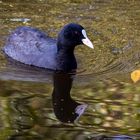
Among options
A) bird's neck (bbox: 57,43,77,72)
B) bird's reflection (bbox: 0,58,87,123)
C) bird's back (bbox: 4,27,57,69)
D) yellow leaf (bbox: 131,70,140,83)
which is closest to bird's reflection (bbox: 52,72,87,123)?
bird's reflection (bbox: 0,58,87,123)

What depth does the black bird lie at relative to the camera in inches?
355

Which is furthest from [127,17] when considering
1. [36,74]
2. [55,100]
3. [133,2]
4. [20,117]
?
[20,117]

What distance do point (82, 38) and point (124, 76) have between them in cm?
81

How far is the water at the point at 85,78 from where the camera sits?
7082 mm

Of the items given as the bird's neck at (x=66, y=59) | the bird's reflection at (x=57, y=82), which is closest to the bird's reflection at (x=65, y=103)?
the bird's reflection at (x=57, y=82)

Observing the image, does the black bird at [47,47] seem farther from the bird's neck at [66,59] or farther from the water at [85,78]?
the water at [85,78]

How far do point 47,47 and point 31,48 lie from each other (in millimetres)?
262

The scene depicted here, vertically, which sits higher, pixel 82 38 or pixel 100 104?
pixel 82 38

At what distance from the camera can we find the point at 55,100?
792cm

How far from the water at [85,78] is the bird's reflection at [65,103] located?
68mm

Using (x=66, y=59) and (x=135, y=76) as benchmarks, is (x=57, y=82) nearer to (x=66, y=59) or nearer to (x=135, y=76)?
(x=66, y=59)

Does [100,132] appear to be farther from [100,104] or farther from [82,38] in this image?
[82,38]

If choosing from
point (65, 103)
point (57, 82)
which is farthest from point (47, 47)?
point (65, 103)

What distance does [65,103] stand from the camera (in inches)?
307
